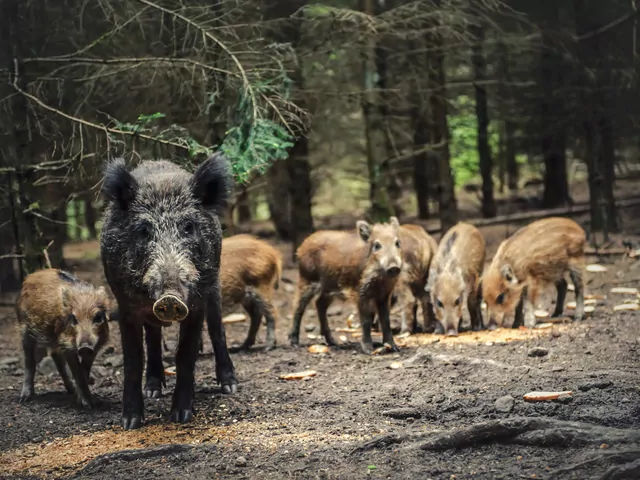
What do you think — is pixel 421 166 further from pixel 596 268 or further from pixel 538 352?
pixel 538 352

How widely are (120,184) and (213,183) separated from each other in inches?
26.3

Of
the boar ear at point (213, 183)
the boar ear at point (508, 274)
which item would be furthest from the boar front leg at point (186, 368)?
the boar ear at point (508, 274)

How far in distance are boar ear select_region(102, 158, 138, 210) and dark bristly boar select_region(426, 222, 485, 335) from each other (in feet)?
15.1

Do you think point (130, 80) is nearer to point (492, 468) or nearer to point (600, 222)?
point (492, 468)

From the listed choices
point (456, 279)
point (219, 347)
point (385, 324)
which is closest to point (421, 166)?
point (456, 279)

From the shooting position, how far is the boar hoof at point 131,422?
552 cm

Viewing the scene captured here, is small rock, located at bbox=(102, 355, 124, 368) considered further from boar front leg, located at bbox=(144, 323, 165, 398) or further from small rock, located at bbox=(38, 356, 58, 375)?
boar front leg, located at bbox=(144, 323, 165, 398)

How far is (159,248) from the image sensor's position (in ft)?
16.6

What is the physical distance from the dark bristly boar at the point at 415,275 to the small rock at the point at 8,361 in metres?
4.51

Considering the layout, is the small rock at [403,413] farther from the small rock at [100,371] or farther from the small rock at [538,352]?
the small rock at [100,371]

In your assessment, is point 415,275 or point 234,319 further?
point 234,319

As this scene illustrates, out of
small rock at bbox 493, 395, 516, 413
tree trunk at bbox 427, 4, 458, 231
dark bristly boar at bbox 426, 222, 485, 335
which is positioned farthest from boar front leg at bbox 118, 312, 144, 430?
tree trunk at bbox 427, 4, 458, 231

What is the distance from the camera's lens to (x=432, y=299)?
9117 millimetres

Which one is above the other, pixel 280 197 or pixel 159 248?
pixel 280 197
